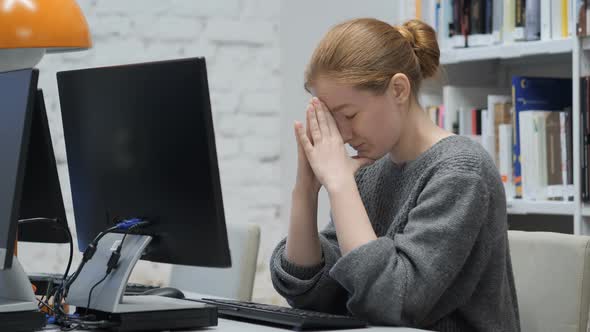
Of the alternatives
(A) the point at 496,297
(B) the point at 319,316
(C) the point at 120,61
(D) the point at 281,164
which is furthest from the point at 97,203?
(D) the point at 281,164

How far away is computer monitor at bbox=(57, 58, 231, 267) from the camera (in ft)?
4.40

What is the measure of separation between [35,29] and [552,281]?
1.25 metres

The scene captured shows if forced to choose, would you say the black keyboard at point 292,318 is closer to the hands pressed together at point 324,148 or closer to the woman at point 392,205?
the woman at point 392,205

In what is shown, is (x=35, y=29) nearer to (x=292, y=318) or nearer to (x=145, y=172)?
(x=145, y=172)

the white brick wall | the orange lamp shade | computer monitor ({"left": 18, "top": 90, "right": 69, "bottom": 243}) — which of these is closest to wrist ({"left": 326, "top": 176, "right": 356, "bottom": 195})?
computer monitor ({"left": 18, "top": 90, "right": 69, "bottom": 243})

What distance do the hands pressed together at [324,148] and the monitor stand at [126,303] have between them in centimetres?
32

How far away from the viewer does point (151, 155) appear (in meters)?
1.42

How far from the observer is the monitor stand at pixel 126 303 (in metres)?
1.39

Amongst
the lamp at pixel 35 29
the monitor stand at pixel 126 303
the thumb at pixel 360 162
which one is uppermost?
the lamp at pixel 35 29

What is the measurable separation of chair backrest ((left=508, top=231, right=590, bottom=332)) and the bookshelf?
0.62m

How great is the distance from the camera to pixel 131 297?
1.56 m

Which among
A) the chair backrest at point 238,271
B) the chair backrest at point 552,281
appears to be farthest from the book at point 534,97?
the chair backrest at point 552,281

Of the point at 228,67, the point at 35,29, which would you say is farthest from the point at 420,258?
the point at 228,67

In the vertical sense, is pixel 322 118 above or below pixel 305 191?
above
